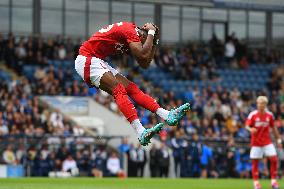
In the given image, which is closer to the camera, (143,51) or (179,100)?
(143,51)

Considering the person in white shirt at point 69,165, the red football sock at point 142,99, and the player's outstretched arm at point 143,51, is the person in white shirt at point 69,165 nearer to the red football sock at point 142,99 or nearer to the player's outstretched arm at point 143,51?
the red football sock at point 142,99

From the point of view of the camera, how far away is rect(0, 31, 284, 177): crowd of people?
30.9 meters

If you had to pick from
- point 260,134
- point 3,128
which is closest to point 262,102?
point 260,134

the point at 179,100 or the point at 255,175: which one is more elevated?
the point at 179,100

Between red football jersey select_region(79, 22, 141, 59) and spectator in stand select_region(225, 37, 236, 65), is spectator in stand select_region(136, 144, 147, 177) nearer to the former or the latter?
spectator in stand select_region(225, 37, 236, 65)

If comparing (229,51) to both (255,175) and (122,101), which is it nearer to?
(255,175)

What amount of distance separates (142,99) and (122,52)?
89cm

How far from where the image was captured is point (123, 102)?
13578mm

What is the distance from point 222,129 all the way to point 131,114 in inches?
852

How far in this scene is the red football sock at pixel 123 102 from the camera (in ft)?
44.6

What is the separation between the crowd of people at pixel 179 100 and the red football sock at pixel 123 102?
1637cm

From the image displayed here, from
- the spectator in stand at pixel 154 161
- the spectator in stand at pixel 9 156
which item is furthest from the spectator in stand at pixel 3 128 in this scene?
the spectator in stand at pixel 154 161

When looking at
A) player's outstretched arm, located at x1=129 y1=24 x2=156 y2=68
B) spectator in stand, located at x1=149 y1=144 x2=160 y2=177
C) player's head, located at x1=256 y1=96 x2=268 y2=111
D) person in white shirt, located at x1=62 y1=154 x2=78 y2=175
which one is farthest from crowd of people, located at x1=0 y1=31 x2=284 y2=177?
player's outstretched arm, located at x1=129 y1=24 x2=156 y2=68

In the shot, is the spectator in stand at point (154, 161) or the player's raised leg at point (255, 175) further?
the spectator in stand at point (154, 161)
